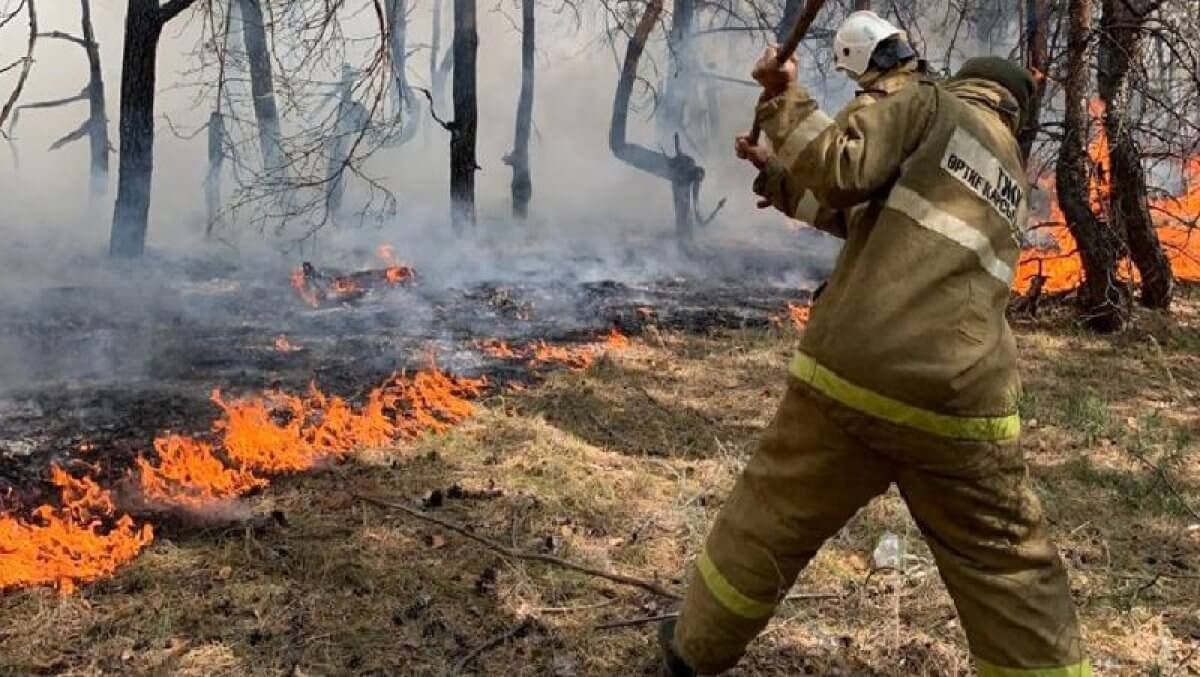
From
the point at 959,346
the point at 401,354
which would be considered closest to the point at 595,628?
the point at 959,346

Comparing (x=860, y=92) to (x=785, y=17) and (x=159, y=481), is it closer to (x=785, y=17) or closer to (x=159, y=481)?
(x=159, y=481)

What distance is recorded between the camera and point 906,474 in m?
2.71

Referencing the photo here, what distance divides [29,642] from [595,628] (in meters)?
1.99

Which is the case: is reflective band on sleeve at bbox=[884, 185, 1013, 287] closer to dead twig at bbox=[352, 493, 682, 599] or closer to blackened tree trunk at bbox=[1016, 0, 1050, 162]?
dead twig at bbox=[352, 493, 682, 599]

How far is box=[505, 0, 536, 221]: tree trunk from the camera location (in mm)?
17016

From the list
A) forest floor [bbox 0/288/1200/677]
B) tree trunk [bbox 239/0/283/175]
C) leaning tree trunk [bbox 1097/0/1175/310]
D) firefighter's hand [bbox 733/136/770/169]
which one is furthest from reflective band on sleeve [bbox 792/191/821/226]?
tree trunk [bbox 239/0/283/175]

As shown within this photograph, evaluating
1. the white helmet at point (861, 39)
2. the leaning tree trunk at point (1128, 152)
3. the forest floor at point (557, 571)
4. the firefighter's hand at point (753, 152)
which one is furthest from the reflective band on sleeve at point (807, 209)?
the leaning tree trunk at point (1128, 152)

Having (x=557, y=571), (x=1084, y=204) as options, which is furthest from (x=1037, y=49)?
(x=557, y=571)

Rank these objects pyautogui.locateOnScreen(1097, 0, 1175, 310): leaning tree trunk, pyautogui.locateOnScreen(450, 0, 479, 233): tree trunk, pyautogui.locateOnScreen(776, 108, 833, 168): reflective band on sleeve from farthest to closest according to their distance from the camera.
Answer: pyautogui.locateOnScreen(450, 0, 479, 233): tree trunk, pyautogui.locateOnScreen(1097, 0, 1175, 310): leaning tree trunk, pyautogui.locateOnScreen(776, 108, 833, 168): reflective band on sleeve

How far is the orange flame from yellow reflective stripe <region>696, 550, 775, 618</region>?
2493 mm

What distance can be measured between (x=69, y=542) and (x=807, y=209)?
10.7ft

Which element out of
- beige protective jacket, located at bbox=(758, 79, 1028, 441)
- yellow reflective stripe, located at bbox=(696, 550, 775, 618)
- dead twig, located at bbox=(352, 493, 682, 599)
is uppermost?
beige protective jacket, located at bbox=(758, 79, 1028, 441)

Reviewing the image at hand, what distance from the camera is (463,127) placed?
511 inches

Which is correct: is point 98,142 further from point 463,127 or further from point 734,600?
point 734,600
